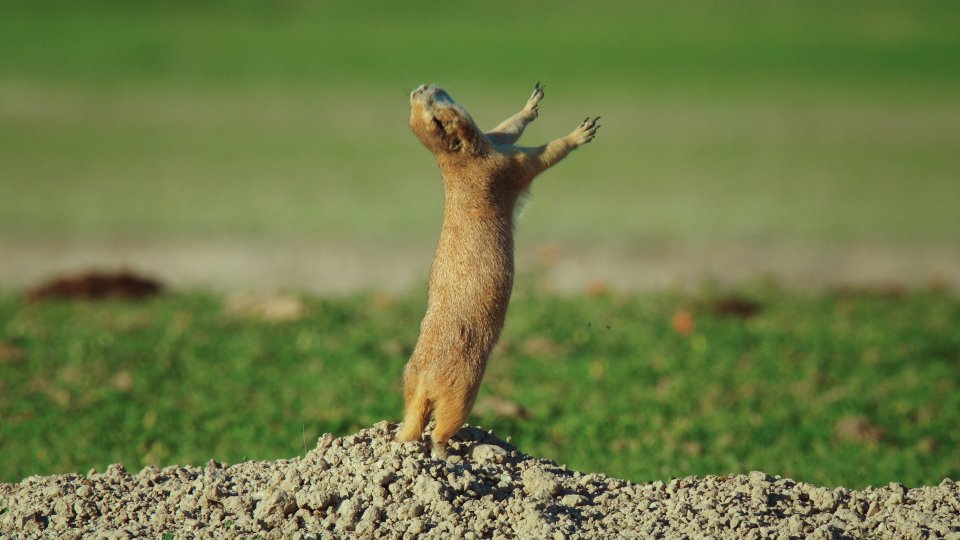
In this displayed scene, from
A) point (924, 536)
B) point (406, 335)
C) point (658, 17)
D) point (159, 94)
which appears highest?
point (658, 17)

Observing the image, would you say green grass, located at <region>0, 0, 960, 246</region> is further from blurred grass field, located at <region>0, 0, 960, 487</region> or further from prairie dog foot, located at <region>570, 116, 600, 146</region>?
prairie dog foot, located at <region>570, 116, 600, 146</region>

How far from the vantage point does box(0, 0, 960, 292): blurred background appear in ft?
50.0

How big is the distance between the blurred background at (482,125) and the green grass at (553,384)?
2.31m

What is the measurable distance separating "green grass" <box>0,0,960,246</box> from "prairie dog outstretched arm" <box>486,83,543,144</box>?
2.26 feet

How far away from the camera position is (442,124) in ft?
17.0

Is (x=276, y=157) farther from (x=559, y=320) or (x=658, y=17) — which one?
(x=658, y=17)

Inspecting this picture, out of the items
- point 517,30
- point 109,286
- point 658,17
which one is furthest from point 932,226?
point 658,17

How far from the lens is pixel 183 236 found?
16.6 m

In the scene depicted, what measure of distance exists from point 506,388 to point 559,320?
1946mm

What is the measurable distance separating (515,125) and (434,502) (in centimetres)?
177

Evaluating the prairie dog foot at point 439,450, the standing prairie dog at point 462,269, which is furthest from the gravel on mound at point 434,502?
the standing prairie dog at point 462,269

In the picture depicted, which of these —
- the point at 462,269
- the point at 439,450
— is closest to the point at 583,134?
the point at 462,269

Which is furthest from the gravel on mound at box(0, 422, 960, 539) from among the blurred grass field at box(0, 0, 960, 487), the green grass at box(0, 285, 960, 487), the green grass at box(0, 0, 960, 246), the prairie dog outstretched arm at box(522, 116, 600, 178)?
the green grass at box(0, 0, 960, 246)

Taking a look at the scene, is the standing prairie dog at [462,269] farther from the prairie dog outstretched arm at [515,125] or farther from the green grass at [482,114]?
the green grass at [482,114]
